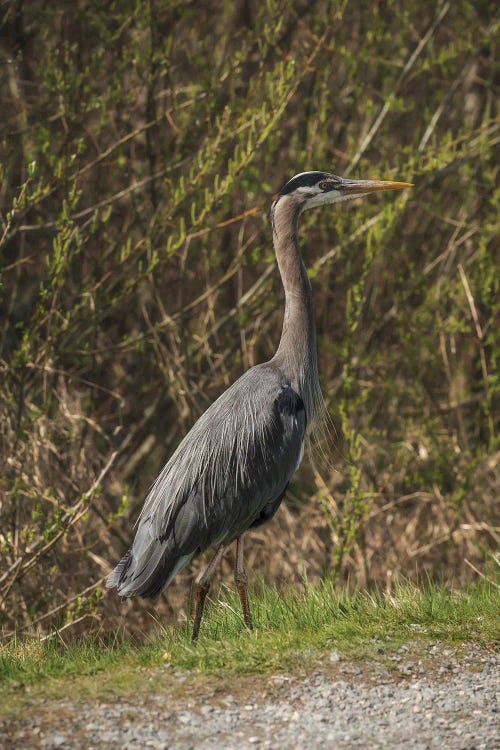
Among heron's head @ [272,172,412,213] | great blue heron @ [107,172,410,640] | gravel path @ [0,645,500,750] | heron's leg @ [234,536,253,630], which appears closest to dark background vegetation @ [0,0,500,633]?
heron's head @ [272,172,412,213]

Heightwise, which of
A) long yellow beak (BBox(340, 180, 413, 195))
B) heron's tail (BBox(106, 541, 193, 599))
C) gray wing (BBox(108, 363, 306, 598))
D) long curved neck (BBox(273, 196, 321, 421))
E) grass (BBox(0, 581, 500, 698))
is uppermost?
long yellow beak (BBox(340, 180, 413, 195))

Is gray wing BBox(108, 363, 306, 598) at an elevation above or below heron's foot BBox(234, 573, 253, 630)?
above

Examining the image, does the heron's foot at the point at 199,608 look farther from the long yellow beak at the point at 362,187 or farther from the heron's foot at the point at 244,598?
the long yellow beak at the point at 362,187

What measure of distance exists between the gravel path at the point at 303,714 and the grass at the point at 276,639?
180mm

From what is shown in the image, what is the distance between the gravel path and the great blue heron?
100cm

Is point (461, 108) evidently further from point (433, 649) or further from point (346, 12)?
point (433, 649)

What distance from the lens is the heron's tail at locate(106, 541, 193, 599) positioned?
18.4 ft

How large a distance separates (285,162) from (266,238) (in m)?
1.29

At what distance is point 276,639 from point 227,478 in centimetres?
104

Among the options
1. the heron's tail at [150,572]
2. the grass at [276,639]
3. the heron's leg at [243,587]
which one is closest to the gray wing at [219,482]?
the heron's tail at [150,572]

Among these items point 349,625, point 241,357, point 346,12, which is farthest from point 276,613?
point 346,12

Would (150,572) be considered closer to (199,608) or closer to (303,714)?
(199,608)

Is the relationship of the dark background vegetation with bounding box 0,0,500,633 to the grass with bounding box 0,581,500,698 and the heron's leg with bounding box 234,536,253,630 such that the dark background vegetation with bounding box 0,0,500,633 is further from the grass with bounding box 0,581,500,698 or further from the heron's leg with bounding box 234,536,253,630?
the grass with bounding box 0,581,500,698

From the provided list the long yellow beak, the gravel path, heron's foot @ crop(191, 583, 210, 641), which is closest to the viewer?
the gravel path
